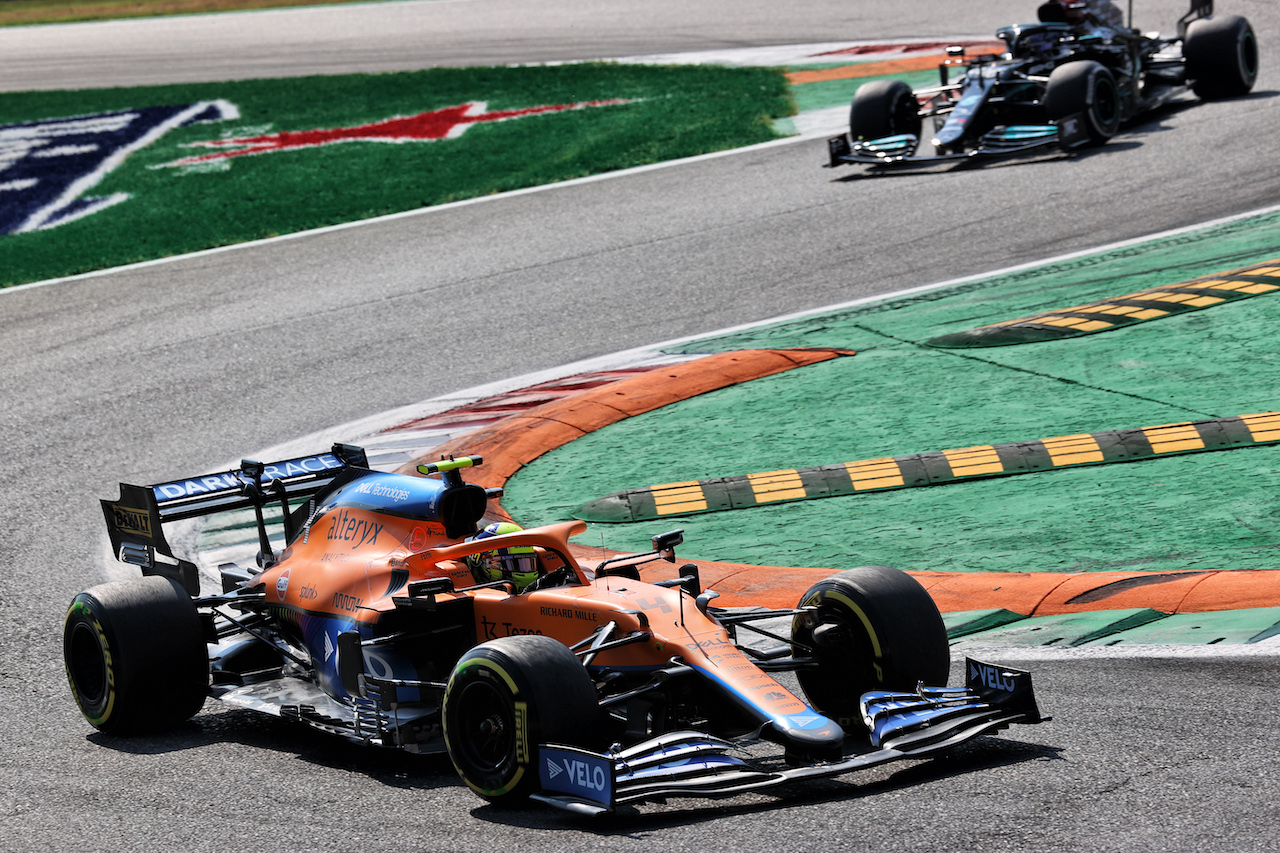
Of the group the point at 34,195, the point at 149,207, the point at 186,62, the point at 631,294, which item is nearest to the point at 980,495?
the point at 631,294

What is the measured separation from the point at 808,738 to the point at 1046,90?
43.5ft

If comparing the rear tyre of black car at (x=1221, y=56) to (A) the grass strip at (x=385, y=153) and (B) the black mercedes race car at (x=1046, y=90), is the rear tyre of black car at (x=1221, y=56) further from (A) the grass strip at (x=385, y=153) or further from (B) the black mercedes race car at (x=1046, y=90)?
(A) the grass strip at (x=385, y=153)

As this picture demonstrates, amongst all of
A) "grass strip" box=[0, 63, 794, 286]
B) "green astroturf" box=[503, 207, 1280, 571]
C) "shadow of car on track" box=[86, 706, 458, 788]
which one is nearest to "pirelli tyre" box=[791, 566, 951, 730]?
"shadow of car on track" box=[86, 706, 458, 788]

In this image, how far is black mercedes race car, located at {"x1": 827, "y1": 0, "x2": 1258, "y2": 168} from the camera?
56.3ft

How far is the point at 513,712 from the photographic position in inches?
217

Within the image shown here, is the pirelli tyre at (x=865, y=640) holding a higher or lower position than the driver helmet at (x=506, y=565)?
lower

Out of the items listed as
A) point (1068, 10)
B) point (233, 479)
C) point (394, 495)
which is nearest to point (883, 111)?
point (1068, 10)

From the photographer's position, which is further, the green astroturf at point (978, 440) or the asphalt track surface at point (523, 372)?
the green astroturf at point (978, 440)

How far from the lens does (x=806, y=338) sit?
12.6m

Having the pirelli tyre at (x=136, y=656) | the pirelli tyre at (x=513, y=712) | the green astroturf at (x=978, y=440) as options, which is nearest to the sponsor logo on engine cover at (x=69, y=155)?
the green astroturf at (x=978, y=440)

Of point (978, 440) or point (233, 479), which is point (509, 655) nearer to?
point (233, 479)

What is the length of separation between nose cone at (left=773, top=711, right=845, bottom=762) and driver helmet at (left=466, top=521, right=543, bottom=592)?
154cm

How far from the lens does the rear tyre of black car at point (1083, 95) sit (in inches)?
663

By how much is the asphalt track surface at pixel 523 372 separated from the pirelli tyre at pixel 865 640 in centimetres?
44
